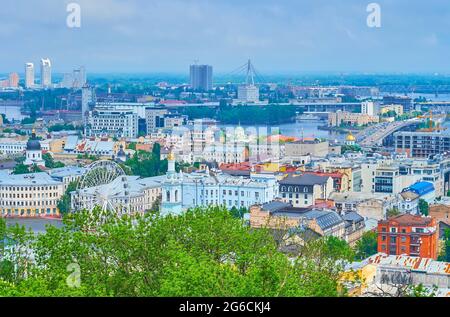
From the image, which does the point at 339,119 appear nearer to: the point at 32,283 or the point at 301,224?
the point at 301,224

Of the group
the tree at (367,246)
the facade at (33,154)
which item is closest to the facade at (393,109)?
the facade at (33,154)

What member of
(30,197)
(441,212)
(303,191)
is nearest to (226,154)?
(30,197)

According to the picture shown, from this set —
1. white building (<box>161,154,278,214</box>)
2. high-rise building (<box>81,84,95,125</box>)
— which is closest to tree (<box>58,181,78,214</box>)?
white building (<box>161,154,278,214</box>)

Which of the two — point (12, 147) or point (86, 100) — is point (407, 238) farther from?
point (86, 100)

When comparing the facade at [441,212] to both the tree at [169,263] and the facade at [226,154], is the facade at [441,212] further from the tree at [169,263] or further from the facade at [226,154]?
the tree at [169,263]

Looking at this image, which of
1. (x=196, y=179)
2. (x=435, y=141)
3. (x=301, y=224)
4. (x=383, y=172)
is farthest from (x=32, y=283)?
(x=435, y=141)

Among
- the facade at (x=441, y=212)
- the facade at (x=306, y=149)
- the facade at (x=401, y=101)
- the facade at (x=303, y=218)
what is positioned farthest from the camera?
the facade at (x=401, y=101)

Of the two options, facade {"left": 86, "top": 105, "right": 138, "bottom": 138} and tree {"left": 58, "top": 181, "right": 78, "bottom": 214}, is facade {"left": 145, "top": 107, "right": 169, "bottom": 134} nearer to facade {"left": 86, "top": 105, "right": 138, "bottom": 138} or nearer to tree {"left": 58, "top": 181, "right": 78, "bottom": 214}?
facade {"left": 86, "top": 105, "right": 138, "bottom": 138}
